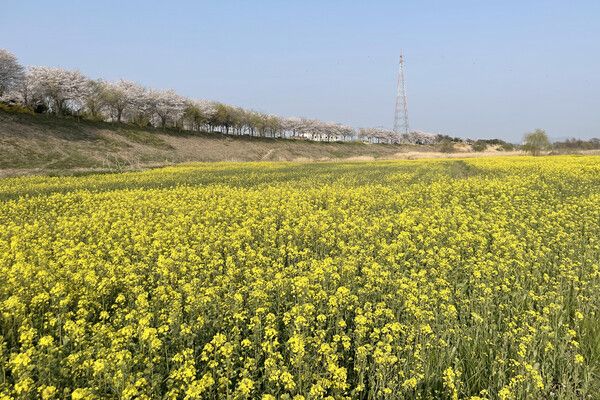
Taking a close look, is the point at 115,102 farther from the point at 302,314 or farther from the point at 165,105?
the point at 302,314

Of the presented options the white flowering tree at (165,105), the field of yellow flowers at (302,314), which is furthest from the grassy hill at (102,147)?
the field of yellow flowers at (302,314)

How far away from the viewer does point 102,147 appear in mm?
63688

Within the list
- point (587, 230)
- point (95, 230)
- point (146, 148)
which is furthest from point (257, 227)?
point (146, 148)

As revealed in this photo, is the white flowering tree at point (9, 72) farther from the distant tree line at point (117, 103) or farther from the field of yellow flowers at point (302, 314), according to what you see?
the field of yellow flowers at point (302, 314)

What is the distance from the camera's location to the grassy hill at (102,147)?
4891cm

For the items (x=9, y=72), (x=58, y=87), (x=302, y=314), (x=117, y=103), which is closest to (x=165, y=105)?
(x=117, y=103)

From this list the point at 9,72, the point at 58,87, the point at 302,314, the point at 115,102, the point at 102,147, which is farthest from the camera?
the point at 115,102

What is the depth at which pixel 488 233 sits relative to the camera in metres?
10.9

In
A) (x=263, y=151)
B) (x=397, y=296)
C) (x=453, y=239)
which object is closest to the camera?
(x=397, y=296)

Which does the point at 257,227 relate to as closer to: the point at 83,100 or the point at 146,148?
the point at 146,148

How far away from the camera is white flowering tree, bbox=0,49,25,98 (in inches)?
2707

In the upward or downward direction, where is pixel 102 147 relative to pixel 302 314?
upward

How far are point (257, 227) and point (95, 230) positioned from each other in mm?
5022

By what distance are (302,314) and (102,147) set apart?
67.3 m
